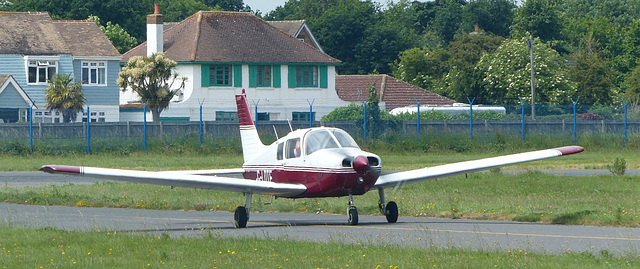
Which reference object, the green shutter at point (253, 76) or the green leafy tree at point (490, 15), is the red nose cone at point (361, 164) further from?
A: the green leafy tree at point (490, 15)

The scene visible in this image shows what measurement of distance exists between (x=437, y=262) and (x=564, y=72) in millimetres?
59126

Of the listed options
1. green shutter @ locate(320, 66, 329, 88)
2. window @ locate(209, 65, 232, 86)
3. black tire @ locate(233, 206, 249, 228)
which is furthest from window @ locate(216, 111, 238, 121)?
black tire @ locate(233, 206, 249, 228)

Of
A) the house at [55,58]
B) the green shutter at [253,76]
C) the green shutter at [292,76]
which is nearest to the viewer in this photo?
the house at [55,58]

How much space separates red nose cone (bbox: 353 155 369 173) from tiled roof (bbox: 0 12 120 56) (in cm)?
4112

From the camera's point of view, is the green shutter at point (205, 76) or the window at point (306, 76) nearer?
the green shutter at point (205, 76)

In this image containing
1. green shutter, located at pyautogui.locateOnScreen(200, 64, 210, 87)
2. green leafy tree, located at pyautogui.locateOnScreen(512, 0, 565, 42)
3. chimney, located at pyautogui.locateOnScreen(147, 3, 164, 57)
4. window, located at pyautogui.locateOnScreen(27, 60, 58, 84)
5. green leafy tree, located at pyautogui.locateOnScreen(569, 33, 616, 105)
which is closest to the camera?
window, located at pyautogui.locateOnScreen(27, 60, 58, 84)

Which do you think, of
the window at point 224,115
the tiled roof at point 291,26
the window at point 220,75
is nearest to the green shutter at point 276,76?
the window at point 220,75

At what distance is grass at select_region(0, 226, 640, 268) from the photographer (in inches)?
432

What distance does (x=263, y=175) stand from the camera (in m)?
18.4

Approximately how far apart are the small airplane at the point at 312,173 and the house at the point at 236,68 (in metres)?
38.7

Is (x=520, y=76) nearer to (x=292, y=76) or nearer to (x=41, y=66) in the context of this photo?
(x=292, y=76)

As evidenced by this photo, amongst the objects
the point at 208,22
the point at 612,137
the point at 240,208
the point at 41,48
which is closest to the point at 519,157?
the point at 240,208

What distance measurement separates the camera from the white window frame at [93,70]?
55.3m

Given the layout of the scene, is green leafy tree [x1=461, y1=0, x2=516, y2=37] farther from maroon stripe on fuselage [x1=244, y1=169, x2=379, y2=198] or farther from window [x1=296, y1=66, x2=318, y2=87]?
maroon stripe on fuselage [x1=244, y1=169, x2=379, y2=198]
